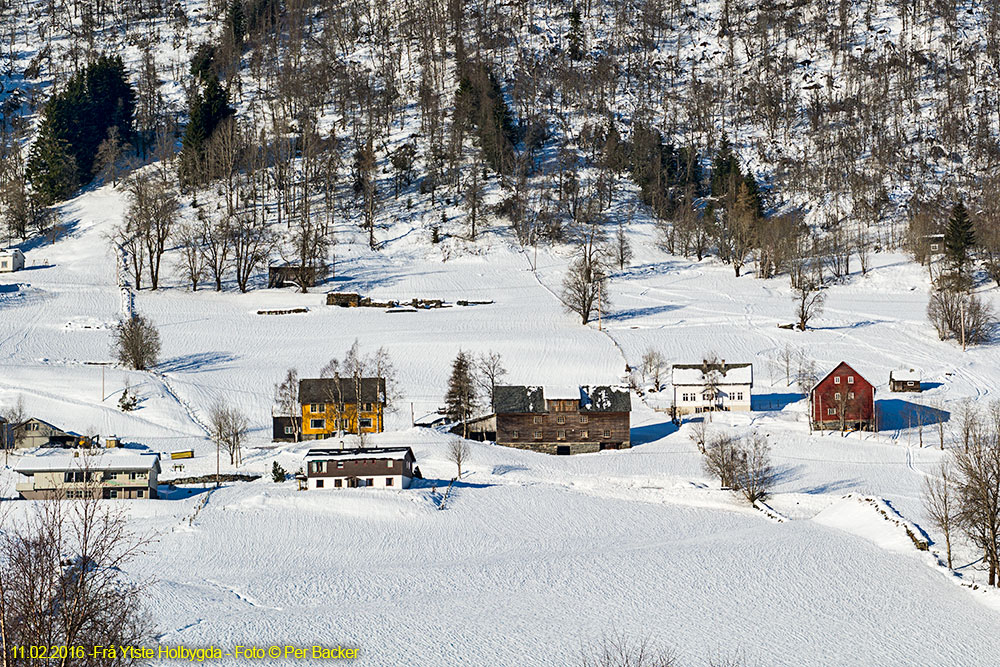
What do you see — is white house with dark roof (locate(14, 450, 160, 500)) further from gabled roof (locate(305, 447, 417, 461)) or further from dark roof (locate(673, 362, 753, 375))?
dark roof (locate(673, 362, 753, 375))

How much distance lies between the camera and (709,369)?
6894 centimetres

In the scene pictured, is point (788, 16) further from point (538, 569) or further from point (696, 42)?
point (538, 569)

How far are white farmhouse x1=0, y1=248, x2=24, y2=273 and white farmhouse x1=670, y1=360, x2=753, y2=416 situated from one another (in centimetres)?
6686

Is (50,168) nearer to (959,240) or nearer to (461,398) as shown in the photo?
(461,398)

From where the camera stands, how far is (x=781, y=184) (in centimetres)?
13400

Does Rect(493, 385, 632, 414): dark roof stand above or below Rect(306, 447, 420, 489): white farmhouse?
above

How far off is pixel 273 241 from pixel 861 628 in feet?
277

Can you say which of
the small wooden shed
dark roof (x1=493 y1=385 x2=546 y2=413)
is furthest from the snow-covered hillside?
dark roof (x1=493 y1=385 x2=546 y2=413)

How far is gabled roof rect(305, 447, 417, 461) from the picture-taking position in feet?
169

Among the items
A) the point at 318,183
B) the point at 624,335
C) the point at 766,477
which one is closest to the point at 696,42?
the point at 318,183

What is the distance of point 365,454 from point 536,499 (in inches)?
352

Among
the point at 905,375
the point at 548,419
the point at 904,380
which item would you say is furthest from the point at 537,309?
the point at 904,380

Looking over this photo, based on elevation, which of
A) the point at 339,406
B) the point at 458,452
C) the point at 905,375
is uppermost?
the point at 905,375

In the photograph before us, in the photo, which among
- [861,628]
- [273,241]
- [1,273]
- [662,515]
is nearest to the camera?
[861,628]
